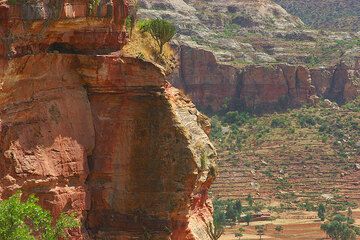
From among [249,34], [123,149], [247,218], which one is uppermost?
[123,149]

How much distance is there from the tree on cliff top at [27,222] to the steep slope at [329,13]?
5659 inches

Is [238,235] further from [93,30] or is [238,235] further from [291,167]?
[93,30]

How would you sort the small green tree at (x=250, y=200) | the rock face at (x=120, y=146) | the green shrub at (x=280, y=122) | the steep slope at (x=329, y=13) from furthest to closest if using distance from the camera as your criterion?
1. the steep slope at (x=329, y=13)
2. the green shrub at (x=280, y=122)
3. the small green tree at (x=250, y=200)
4. the rock face at (x=120, y=146)

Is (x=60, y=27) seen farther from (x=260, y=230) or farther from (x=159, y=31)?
(x=260, y=230)

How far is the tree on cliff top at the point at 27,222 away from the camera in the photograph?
63.4 ft

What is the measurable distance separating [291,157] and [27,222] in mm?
88822

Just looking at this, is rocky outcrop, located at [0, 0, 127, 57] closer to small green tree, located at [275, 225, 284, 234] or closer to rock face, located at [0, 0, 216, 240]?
rock face, located at [0, 0, 216, 240]

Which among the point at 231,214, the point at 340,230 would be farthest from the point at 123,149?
the point at 231,214

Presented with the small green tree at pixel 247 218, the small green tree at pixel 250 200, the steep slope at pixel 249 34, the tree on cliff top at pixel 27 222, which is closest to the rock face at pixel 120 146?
the tree on cliff top at pixel 27 222

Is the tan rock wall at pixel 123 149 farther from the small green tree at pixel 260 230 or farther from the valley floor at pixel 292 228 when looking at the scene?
the small green tree at pixel 260 230

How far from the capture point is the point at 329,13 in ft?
576

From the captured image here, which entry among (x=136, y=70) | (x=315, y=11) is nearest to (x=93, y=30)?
(x=136, y=70)

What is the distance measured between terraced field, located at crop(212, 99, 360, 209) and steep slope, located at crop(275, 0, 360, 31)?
149ft

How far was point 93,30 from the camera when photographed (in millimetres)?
22906
